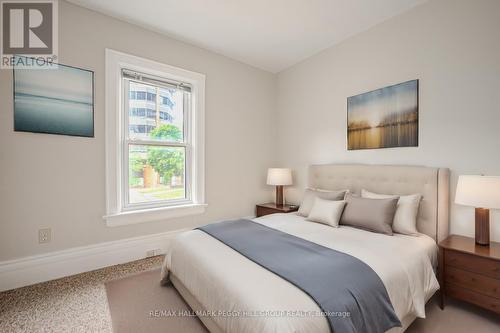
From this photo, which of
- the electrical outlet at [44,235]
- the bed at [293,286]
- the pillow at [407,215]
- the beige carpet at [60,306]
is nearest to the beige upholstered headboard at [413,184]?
the bed at [293,286]

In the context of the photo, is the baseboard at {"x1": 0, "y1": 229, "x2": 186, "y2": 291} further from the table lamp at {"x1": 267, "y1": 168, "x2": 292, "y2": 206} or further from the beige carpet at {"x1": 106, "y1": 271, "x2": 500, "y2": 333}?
the table lamp at {"x1": 267, "y1": 168, "x2": 292, "y2": 206}

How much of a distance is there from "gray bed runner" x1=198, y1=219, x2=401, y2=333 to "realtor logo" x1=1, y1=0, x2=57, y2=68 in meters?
2.61

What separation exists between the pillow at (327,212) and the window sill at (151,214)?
1.57 meters

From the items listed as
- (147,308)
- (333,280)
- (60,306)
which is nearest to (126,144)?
(60,306)

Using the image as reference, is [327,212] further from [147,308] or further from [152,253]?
[152,253]

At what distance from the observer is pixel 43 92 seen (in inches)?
88.9

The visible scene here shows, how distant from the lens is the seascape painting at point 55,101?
2176mm

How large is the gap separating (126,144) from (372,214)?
9.25ft

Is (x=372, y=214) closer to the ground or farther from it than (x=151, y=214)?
farther from it

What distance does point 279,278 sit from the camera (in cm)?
133

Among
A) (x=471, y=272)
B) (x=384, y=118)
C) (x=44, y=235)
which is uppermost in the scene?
(x=384, y=118)

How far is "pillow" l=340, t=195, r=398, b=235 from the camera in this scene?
215cm

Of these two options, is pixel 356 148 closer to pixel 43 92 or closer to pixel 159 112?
pixel 159 112

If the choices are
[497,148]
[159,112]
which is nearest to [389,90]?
[497,148]
